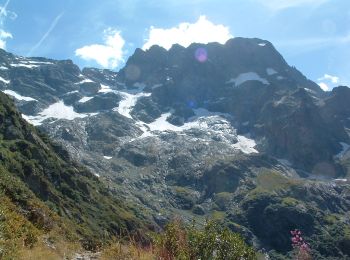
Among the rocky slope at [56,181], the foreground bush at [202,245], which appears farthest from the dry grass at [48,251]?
the rocky slope at [56,181]

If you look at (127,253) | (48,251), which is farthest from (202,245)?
(48,251)

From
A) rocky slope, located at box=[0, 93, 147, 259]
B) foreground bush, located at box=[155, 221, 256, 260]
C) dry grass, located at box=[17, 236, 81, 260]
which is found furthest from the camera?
rocky slope, located at box=[0, 93, 147, 259]

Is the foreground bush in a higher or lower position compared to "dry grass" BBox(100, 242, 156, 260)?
higher

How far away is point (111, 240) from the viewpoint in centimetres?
1312

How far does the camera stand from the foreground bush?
1127 centimetres

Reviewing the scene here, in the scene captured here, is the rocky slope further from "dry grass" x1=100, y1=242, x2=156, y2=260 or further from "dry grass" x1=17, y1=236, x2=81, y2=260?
"dry grass" x1=100, y1=242, x2=156, y2=260

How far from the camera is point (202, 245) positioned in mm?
11477

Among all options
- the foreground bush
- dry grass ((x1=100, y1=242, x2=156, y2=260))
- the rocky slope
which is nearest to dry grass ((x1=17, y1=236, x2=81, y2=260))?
dry grass ((x1=100, y1=242, x2=156, y2=260))

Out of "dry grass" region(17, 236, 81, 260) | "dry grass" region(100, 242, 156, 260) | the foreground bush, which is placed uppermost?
the foreground bush

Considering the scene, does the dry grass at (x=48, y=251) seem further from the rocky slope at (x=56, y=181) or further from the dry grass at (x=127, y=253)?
the rocky slope at (x=56, y=181)

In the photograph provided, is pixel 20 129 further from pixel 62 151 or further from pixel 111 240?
pixel 111 240

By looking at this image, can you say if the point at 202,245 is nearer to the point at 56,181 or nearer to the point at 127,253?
the point at 127,253

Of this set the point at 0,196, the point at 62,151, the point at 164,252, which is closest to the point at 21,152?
the point at 62,151

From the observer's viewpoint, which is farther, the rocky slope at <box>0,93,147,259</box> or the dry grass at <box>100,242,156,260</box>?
the rocky slope at <box>0,93,147,259</box>
